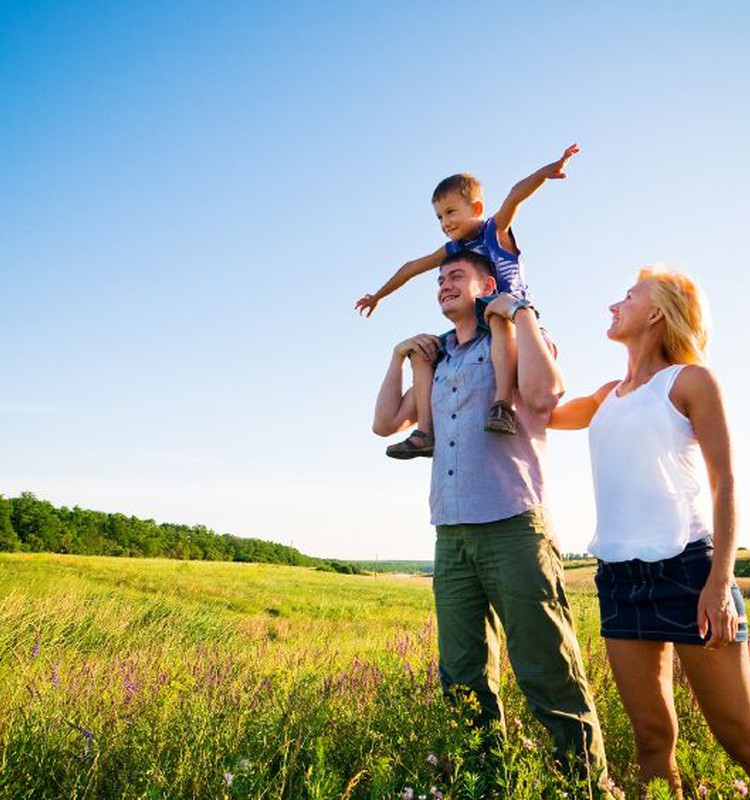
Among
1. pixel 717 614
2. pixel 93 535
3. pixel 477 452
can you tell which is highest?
pixel 477 452

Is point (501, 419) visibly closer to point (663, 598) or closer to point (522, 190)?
point (663, 598)

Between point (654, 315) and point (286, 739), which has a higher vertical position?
point (654, 315)

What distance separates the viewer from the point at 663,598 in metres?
2.40

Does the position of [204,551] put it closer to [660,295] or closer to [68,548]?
[68,548]

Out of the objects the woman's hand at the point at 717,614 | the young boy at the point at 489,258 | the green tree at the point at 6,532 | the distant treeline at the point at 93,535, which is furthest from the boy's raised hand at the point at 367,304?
the green tree at the point at 6,532

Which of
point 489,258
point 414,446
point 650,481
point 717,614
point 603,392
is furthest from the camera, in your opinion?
point 489,258

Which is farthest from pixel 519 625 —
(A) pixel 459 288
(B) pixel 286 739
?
(A) pixel 459 288

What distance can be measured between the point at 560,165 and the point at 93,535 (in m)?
90.9

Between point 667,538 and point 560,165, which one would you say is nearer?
point 667,538

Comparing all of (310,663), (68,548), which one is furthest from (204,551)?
(310,663)

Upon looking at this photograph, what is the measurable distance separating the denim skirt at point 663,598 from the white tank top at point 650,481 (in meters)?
0.04

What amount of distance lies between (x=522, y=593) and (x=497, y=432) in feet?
2.39

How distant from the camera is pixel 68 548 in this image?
7875 cm

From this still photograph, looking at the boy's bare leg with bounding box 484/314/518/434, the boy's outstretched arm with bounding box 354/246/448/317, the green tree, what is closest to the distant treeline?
the green tree
